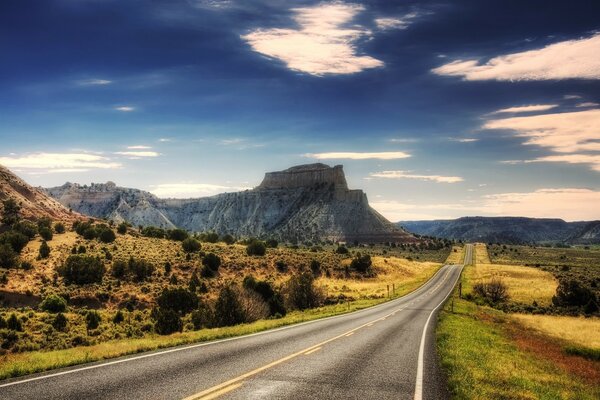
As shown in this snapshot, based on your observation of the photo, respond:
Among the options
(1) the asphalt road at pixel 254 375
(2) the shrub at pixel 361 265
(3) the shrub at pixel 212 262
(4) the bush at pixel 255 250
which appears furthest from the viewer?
(2) the shrub at pixel 361 265

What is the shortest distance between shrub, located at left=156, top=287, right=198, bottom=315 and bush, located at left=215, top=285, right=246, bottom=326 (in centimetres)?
1762

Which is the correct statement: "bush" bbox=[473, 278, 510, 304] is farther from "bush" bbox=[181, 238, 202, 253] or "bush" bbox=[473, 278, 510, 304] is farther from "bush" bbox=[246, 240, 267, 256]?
"bush" bbox=[181, 238, 202, 253]

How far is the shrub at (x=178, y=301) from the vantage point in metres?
47.7

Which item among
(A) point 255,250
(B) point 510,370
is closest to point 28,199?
(A) point 255,250

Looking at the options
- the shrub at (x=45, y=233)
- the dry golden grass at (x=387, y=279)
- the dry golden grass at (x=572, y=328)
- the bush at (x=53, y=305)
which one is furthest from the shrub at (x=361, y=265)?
the shrub at (x=45, y=233)

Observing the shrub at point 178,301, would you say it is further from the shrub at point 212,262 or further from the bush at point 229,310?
the shrub at point 212,262

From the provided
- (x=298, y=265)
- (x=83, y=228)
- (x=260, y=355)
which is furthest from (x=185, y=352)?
(x=83, y=228)

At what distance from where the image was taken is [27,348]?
78.8ft

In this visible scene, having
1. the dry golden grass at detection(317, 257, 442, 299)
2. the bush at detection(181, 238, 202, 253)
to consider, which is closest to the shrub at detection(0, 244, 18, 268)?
the bush at detection(181, 238, 202, 253)

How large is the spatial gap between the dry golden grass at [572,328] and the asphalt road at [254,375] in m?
21.4

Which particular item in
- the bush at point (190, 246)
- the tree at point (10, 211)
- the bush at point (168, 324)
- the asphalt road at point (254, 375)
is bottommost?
the bush at point (168, 324)

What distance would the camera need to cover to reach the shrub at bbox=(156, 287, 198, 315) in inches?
1876

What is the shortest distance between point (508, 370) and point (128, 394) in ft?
34.4

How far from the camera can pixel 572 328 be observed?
3634cm
